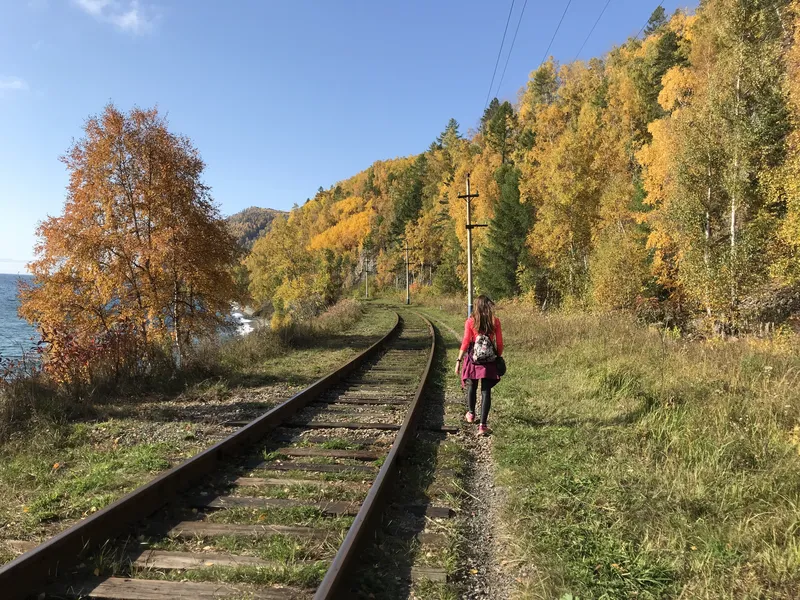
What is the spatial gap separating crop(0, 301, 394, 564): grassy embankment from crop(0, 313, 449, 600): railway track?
48cm

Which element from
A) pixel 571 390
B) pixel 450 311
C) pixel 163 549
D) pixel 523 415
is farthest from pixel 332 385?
pixel 450 311

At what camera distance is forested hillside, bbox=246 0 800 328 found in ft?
52.1

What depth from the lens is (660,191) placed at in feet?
75.7

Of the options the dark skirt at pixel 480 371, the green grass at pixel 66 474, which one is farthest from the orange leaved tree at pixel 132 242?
the dark skirt at pixel 480 371

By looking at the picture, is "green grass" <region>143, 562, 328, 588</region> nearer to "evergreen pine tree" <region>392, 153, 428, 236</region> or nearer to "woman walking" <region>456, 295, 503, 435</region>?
"woman walking" <region>456, 295, 503, 435</region>

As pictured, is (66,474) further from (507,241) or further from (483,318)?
(507,241)

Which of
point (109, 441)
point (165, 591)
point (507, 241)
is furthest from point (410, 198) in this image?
point (165, 591)

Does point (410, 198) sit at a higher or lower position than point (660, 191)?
higher

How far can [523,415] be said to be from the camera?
6992 mm

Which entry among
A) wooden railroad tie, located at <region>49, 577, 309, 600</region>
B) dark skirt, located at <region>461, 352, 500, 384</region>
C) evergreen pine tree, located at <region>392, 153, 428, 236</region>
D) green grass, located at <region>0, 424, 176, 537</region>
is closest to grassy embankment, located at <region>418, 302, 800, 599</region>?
dark skirt, located at <region>461, 352, 500, 384</region>

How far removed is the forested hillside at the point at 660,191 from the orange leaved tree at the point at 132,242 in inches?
693

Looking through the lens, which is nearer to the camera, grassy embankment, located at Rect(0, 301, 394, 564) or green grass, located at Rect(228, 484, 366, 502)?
grassy embankment, located at Rect(0, 301, 394, 564)

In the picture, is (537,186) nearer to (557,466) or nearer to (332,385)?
(332,385)

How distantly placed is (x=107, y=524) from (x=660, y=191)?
2548 cm
